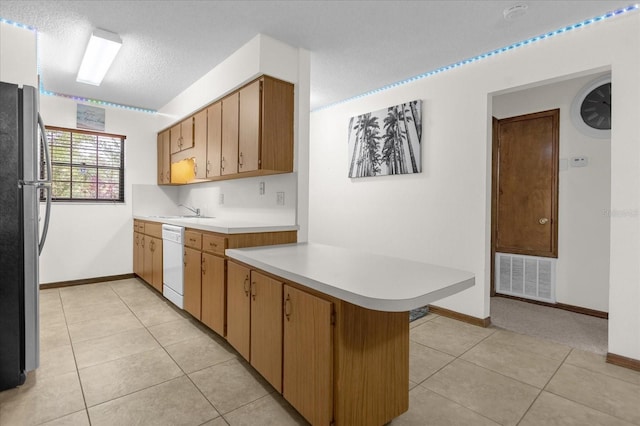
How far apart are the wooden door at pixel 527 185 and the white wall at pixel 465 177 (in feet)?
4.19

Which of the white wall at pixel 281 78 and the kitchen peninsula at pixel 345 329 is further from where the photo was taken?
the white wall at pixel 281 78

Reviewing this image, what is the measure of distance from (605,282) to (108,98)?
21.1 ft

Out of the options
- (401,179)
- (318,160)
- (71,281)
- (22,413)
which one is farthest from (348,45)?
(71,281)

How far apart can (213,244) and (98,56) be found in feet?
7.02

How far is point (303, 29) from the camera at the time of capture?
2625 millimetres

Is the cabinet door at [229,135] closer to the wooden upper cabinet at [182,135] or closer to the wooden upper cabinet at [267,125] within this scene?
the wooden upper cabinet at [267,125]

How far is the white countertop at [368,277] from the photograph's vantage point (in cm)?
120

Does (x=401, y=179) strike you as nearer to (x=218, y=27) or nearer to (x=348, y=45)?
(x=348, y=45)

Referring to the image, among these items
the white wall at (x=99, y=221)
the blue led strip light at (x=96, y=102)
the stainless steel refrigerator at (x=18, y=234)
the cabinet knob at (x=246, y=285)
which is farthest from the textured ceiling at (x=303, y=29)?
the cabinet knob at (x=246, y=285)

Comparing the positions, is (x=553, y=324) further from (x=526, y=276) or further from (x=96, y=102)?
(x=96, y=102)

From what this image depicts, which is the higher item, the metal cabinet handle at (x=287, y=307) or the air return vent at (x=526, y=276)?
the metal cabinet handle at (x=287, y=307)

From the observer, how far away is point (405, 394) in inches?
69.2

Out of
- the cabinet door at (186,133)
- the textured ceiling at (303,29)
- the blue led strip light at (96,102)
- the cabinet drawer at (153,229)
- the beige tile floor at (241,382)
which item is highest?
the blue led strip light at (96,102)

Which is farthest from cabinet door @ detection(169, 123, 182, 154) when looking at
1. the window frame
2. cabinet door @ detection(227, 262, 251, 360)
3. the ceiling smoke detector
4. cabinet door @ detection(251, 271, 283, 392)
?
the ceiling smoke detector
